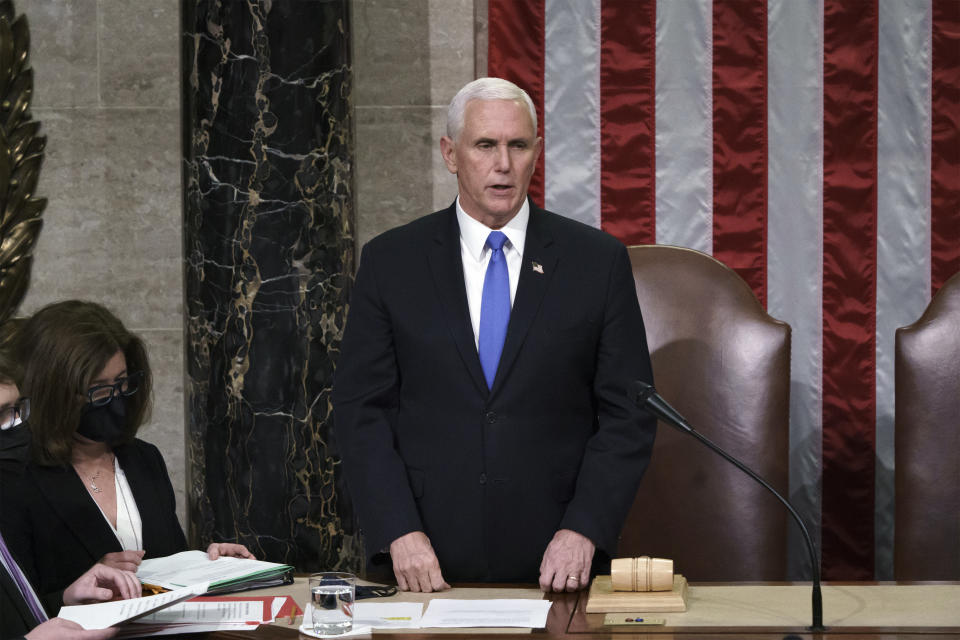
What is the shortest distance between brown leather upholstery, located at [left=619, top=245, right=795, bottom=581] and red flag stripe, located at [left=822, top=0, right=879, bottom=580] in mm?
688

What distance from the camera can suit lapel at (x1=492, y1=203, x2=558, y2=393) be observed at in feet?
8.68

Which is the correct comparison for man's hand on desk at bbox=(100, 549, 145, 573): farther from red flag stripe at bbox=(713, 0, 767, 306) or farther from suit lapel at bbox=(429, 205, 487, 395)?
red flag stripe at bbox=(713, 0, 767, 306)

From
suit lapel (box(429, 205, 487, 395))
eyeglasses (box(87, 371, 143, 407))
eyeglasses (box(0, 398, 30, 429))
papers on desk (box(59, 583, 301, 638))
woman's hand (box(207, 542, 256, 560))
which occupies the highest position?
suit lapel (box(429, 205, 487, 395))

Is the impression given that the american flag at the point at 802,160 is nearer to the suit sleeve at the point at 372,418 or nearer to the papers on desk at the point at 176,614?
the suit sleeve at the point at 372,418

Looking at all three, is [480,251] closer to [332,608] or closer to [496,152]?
[496,152]

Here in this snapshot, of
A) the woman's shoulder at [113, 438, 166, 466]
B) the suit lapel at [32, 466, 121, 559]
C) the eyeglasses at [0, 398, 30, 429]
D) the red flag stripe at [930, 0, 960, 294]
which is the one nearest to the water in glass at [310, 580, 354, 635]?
the eyeglasses at [0, 398, 30, 429]

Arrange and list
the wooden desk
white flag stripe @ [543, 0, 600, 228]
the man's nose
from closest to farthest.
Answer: the wooden desk < the man's nose < white flag stripe @ [543, 0, 600, 228]

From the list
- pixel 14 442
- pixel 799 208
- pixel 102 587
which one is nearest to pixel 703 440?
pixel 102 587

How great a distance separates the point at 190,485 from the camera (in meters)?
4.04

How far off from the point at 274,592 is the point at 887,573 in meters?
2.74

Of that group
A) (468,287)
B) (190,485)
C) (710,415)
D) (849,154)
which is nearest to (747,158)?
(849,154)

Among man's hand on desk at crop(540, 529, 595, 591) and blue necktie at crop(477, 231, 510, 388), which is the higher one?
blue necktie at crop(477, 231, 510, 388)

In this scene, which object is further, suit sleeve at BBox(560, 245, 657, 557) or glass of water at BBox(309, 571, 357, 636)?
suit sleeve at BBox(560, 245, 657, 557)

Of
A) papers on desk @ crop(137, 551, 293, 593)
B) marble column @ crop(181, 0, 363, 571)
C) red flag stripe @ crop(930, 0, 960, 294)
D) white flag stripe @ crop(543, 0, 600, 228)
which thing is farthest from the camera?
white flag stripe @ crop(543, 0, 600, 228)
